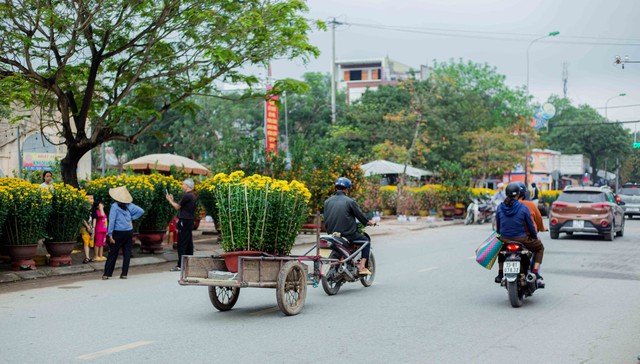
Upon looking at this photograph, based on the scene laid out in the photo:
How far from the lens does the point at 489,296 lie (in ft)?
37.9

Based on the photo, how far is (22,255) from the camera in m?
14.4

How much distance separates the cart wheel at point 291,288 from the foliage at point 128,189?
792cm

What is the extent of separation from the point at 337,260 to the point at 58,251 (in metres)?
6.87

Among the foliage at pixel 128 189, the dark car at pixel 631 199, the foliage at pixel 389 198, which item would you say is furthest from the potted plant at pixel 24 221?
the dark car at pixel 631 199

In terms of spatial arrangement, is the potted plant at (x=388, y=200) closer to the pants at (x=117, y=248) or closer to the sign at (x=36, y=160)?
the sign at (x=36, y=160)

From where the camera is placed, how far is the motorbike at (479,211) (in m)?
33.8

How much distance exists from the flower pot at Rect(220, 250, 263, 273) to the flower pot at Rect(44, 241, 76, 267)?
6.93 metres

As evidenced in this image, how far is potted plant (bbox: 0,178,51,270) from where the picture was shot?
45.8ft

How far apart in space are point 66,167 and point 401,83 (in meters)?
36.4

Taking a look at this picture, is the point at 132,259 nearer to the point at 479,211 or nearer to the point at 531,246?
the point at 531,246

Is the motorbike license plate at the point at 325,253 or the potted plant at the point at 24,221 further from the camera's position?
the potted plant at the point at 24,221

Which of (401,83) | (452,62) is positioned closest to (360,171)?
(401,83)

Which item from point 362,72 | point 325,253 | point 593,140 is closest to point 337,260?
point 325,253

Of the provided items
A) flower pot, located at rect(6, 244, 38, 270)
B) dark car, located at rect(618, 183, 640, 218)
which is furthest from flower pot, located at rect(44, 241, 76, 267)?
dark car, located at rect(618, 183, 640, 218)
